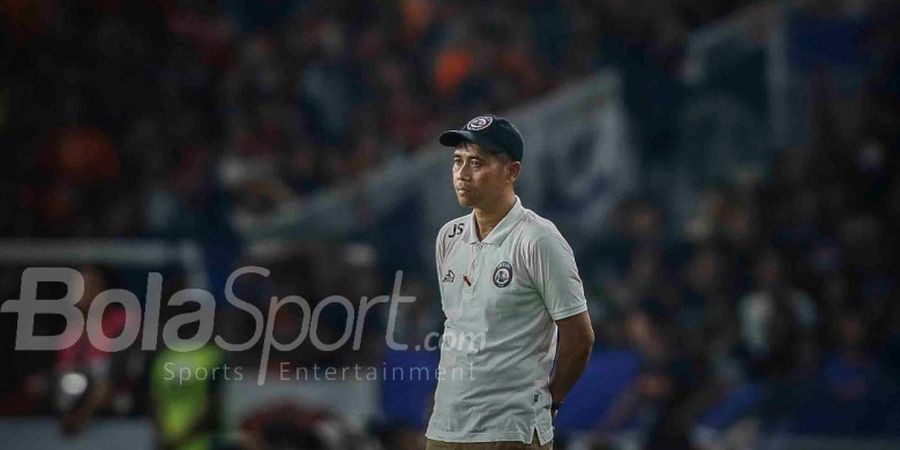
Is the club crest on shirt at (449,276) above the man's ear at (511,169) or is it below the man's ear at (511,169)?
below

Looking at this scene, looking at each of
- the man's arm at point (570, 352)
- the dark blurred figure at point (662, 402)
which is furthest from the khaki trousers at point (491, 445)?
the dark blurred figure at point (662, 402)

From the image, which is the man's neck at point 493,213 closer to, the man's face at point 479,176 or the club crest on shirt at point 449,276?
the man's face at point 479,176

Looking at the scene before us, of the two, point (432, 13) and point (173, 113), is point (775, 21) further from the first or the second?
point (173, 113)

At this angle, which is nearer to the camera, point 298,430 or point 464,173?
point 464,173

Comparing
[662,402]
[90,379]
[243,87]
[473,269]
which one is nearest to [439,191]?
[243,87]

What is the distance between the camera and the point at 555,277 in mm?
4406

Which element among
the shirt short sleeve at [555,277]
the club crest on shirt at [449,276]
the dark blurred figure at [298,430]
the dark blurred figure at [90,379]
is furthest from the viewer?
the dark blurred figure at [298,430]

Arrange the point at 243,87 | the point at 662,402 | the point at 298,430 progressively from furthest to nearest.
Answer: the point at 243,87
the point at 662,402
the point at 298,430

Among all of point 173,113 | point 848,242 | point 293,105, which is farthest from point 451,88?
point 848,242

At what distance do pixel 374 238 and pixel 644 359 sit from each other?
2.26 meters

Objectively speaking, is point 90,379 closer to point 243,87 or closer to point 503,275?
point 243,87

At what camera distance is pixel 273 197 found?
1068cm

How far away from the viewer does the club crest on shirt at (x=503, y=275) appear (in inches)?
176

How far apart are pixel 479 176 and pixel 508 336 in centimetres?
55
